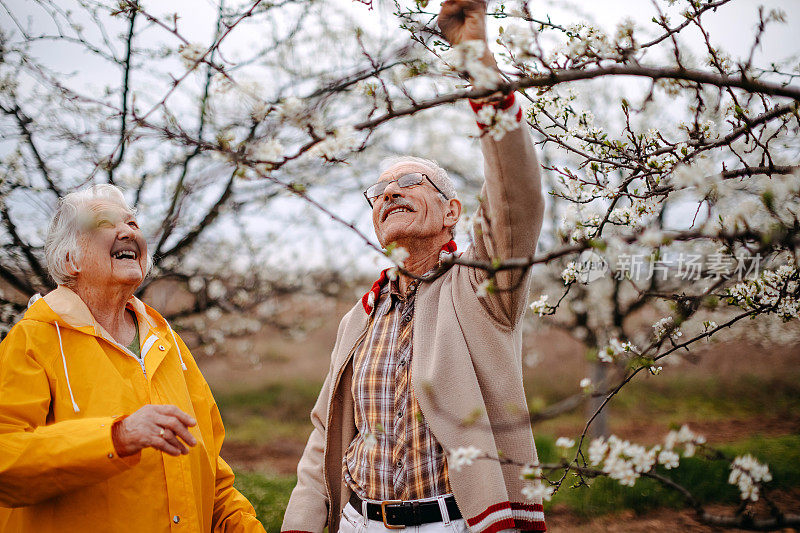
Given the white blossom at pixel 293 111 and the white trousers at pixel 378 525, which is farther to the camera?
the white trousers at pixel 378 525

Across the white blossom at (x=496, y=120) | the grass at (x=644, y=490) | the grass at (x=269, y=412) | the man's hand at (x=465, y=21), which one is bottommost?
the grass at (x=644, y=490)

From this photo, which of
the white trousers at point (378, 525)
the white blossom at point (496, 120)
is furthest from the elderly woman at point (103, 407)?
the white blossom at point (496, 120)

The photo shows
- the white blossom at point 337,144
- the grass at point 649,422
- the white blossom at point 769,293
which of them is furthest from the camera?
the grass at point 649,422

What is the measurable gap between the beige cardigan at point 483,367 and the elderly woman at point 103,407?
52 cm

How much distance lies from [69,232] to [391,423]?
4.84 feet

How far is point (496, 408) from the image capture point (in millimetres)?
1929

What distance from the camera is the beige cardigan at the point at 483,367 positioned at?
1685mm

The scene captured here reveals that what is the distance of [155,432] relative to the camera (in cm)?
172

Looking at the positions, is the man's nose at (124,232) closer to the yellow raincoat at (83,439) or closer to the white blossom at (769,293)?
the yellow raincoat at (83,439)

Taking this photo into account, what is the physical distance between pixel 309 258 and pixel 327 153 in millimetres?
7325

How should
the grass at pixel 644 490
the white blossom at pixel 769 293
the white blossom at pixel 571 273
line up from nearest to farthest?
the white blossom at pixel 769 293
the white blossom at pixel 571 273
the grass at pixel 644 490

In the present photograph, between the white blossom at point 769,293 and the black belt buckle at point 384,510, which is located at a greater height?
the white blossom at point 769,293

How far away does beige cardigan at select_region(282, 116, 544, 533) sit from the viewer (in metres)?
1.68

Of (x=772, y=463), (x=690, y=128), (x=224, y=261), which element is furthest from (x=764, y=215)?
(x=224, y=261)
